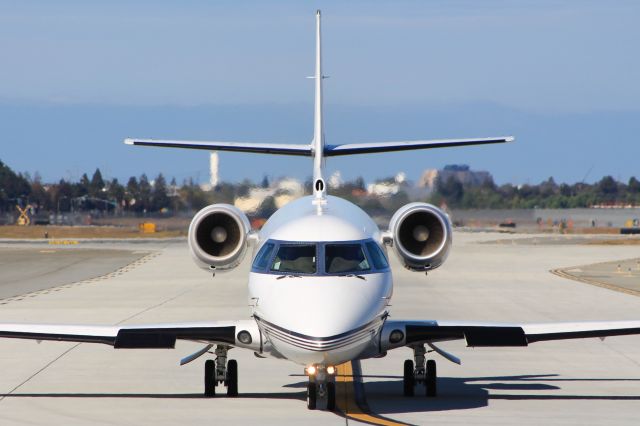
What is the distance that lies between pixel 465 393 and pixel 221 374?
10.9 feet

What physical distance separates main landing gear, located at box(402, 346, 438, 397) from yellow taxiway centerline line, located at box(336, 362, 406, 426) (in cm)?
75

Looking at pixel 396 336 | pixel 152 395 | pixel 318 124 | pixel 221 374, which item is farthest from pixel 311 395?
pixel 318 124

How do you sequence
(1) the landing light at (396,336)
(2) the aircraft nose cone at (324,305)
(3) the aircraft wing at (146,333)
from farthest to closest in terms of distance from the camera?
(3) the aircraft wing at (146,333) → (1) the landing light at (396,336) → (2) the aircraft nose cone at (324,305)

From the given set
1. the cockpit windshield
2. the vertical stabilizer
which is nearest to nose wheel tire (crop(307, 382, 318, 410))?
the cockpit windshield

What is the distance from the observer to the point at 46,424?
14273 millimetres

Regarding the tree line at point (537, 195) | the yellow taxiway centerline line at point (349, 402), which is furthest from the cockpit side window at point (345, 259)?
the tree line at point (537, 195)

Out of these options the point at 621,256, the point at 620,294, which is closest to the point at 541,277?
the point at 620,294

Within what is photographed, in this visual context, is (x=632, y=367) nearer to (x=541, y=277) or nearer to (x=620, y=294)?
(x=620, y=294)

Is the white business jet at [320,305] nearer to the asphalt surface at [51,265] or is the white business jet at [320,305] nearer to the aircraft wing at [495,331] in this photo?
the aircraft wing at [495,331]

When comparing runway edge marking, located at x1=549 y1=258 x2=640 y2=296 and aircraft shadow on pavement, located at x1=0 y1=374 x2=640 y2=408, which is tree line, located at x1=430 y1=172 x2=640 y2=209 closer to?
runway edge marking, located at x1=549 y1=258 x2=640 y2=296

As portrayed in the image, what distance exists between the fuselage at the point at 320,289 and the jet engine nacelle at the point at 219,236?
4.82 feet

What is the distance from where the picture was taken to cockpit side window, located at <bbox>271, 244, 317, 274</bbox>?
15.0m

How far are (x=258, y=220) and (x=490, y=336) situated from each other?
13.2 meters

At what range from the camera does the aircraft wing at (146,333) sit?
15.7 metres
